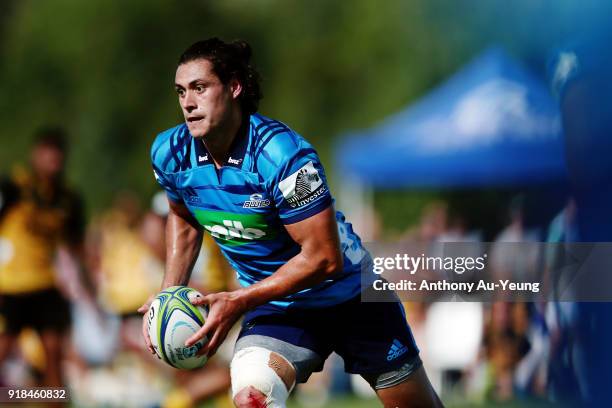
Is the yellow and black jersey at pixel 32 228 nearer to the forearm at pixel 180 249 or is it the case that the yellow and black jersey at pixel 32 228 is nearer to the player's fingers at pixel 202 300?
the forearm at pixel 180 249

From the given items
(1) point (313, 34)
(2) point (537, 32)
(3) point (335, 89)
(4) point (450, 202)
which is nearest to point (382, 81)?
(3) point (335, 89)

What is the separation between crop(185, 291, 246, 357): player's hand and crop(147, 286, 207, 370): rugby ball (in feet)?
0.21

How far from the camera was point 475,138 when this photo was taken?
1169 cm

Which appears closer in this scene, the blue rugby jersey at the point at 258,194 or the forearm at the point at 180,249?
the blue rugby jersey at the point at 258,194

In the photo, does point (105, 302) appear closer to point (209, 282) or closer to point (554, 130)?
point (209, 282)

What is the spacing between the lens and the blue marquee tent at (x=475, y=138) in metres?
11.4

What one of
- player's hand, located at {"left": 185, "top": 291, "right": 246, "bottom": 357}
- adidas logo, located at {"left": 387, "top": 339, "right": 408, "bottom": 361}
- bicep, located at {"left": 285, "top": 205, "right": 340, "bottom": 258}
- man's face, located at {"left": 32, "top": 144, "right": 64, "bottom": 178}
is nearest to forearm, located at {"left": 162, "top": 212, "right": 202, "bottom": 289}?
player's hand, located at {"left": 185, "top": 291, "right": 246, "bottom": 357}

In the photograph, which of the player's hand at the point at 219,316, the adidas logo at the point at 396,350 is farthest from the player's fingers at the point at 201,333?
the adidas logo at the point at 396,350

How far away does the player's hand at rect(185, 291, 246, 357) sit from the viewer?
4.57 metres

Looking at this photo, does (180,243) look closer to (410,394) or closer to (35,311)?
(410,394)

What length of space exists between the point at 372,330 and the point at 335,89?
683 inches

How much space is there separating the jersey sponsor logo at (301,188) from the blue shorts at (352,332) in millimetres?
698

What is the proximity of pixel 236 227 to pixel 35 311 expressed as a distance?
16.3 ft

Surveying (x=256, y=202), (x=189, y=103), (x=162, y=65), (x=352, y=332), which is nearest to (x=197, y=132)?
(x=189, y=103)
